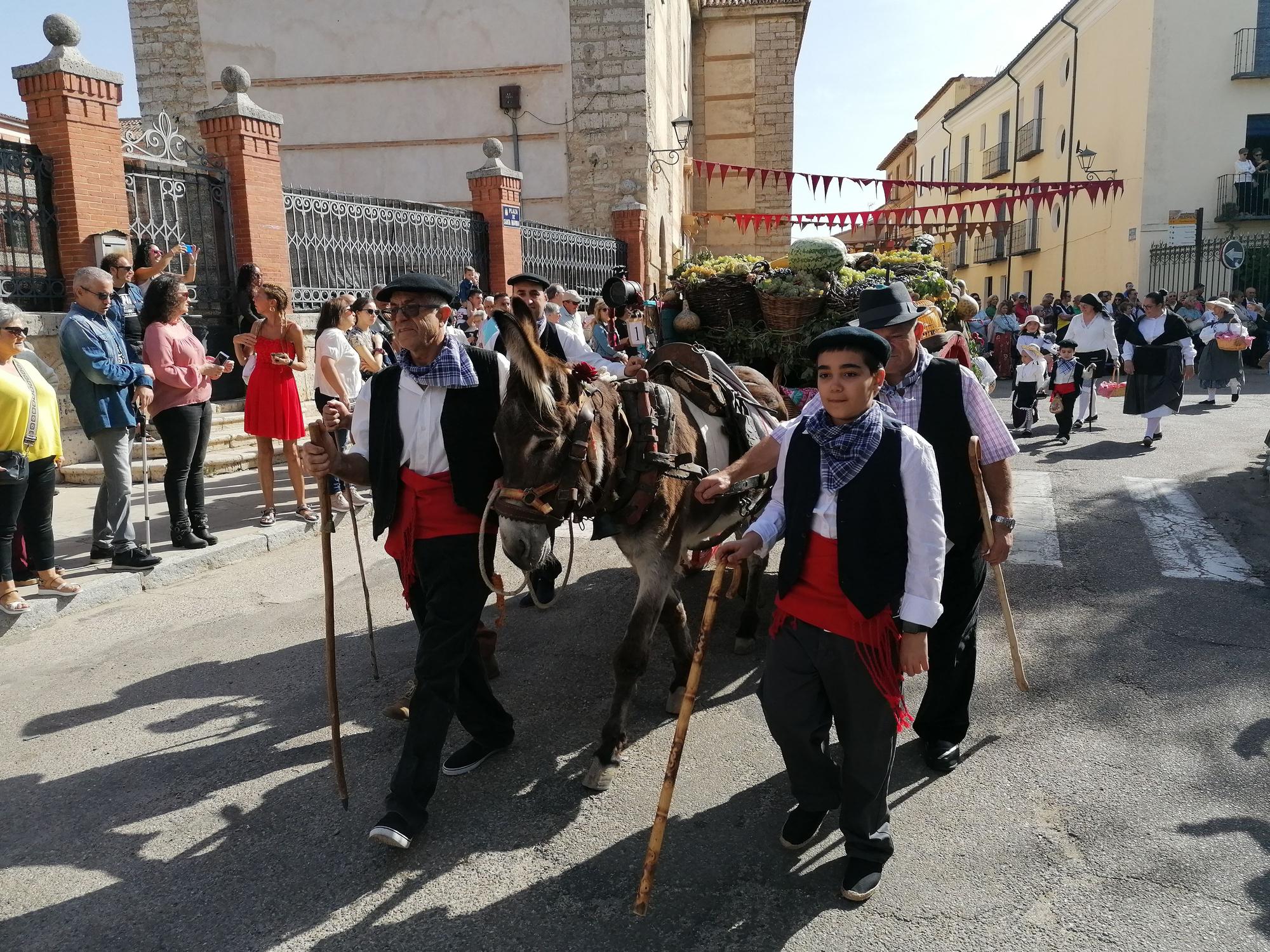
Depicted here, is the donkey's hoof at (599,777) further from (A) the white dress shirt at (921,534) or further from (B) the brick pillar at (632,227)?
(B) the brick pillar at (632,227)

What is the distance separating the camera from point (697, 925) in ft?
9.41

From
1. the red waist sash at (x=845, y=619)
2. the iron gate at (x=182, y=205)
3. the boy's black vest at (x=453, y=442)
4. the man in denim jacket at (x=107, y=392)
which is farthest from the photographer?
the iron gate at (x=182, y=205)

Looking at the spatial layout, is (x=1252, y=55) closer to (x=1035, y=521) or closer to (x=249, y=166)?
(x=1035, y=521)

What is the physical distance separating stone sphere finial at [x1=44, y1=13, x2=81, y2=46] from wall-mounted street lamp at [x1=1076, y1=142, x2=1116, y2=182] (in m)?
25.3

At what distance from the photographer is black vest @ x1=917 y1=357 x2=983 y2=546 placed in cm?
361

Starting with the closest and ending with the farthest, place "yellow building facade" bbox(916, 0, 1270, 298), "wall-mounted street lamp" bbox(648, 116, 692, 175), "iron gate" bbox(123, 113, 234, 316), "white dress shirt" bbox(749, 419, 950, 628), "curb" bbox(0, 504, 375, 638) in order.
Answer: "white dress shirt" bbox(749, 419, 950, 628) → "curb" bbox(0, 504, 375, 638) → "iron gate" bbox(123, 113, 234, 316) → "wall-mounted street lamp" bbox(648, 116, 692, 175) → "yellow building facade" bbox(916, 0, 1270, 298)

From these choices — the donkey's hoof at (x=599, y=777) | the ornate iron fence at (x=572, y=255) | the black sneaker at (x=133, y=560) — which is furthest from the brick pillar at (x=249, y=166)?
the donkey's hoof at (x=599, y=777)

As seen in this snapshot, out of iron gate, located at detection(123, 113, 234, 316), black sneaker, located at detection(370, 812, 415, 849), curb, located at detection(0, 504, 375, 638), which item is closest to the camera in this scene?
black sneaker, located at detection(370, 812, 415, 849)

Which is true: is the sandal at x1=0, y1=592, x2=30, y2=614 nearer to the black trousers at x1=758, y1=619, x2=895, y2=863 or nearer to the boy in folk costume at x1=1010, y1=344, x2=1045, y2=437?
the black trousers at x1=758, y1=619, x2=895, y2=863

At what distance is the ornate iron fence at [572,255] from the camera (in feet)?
57.5

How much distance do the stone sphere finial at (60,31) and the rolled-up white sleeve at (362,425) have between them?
929cm

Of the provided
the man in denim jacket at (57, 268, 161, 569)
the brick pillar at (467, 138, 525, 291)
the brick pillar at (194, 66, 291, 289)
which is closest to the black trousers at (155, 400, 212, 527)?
the man in denim jacket at (57, 268, 161, 569)

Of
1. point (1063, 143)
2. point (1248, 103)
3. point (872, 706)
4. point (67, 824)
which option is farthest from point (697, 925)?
point (1063, 143)

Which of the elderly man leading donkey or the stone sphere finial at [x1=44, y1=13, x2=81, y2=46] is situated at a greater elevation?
the stone sphere finial at [x1=44, y1=13, x2=81, y2=46]
